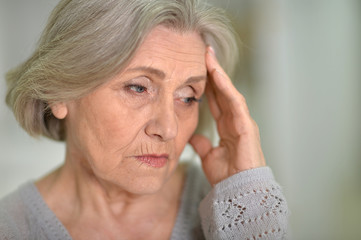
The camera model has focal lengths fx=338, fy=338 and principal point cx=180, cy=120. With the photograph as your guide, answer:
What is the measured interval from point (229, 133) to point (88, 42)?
2.00 ft

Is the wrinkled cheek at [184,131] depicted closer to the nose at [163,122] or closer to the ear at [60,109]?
the nose at [163,122]

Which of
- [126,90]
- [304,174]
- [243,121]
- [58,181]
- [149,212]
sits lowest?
[304,174]

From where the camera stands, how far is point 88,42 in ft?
3.16

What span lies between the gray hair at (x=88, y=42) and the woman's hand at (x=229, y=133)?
0.59 ft

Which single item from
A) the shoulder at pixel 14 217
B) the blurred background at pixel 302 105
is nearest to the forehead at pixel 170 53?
the shoulder at pixel 14 217

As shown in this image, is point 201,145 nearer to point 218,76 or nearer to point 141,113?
point 218,76

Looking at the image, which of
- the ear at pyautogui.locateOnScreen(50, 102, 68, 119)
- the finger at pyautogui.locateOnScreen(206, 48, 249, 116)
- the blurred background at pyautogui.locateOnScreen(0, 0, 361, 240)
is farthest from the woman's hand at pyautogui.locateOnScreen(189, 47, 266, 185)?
the blurred background at pyautogui.locateOnScreen(0, 0, 361, 240)

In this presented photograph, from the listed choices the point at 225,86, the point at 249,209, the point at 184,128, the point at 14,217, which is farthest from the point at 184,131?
the point at 14,217

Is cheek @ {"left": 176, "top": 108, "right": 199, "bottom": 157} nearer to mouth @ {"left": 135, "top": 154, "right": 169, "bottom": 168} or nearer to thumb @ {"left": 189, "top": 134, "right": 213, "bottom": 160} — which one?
mouth @ {"left": 135, "top": 154, "right": 169, "bottom": 168}

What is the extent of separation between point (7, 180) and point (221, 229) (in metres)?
1.75

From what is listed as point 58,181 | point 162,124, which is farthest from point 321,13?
point 58,181

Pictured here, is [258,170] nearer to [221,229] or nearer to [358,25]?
[221,229]

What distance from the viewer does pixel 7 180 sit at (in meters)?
2.24

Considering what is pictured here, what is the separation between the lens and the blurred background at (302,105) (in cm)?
226
